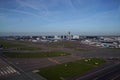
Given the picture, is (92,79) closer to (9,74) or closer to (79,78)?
(79,78)

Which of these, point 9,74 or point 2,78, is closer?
point 2,78

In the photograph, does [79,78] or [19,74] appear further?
[19,74]

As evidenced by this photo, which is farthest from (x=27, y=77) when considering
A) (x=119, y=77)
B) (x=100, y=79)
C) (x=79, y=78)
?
(x=119, y=77)

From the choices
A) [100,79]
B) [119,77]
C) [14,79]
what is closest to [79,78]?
[100,79]

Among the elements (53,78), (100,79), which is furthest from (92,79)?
(53,78)

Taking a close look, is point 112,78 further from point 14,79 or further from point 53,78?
point 14,79

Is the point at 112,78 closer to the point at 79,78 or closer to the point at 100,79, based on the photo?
the point at 100,79

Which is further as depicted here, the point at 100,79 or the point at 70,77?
the point at 70,77
